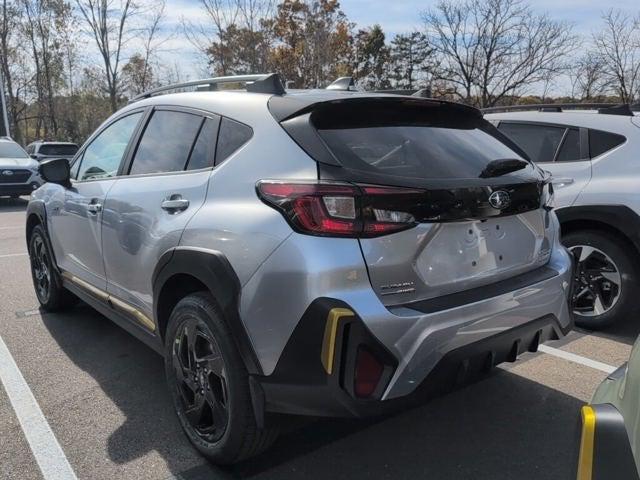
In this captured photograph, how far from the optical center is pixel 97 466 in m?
2.71

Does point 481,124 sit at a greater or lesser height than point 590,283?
greater

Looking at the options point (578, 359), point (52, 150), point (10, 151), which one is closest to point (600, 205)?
point (578, 359)

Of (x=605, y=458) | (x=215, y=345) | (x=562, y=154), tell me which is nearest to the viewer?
(x=605, y=458)

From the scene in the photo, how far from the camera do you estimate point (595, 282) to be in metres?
4.42

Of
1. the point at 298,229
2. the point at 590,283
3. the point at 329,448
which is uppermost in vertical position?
the point at 298,229

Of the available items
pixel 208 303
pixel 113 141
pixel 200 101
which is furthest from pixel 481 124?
pixel 113 141

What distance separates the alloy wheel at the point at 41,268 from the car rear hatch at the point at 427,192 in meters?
3.44

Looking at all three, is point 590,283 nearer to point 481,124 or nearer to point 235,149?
point 481,124

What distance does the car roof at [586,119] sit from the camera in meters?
4.40

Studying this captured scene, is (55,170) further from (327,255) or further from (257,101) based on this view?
(327,255)

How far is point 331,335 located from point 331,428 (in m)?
1.16

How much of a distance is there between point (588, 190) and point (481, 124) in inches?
71.0

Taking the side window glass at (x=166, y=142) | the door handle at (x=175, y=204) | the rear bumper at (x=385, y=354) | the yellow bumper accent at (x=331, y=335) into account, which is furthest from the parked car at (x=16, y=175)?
the yellow bumper accent at (x=331, y=335)

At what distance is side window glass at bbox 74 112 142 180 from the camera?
143 inches
